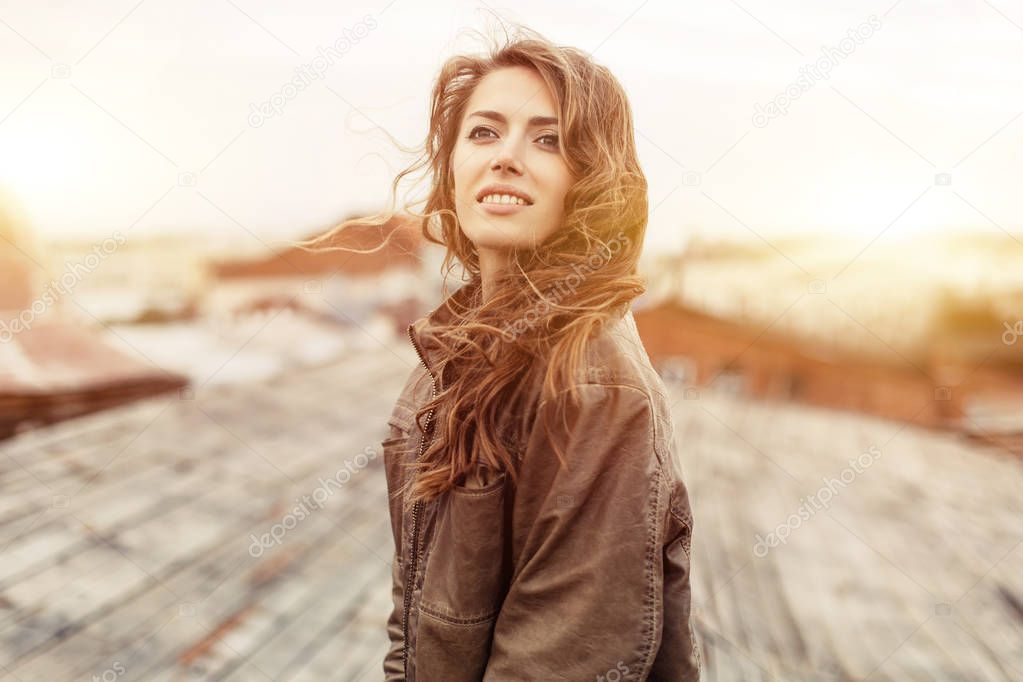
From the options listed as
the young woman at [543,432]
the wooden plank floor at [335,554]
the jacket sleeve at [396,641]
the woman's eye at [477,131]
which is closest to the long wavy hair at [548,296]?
the young woman at [543,432]

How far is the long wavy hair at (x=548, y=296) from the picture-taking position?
3.72 feet

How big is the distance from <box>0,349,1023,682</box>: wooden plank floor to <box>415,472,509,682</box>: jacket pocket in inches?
50.8

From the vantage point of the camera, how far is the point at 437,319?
149cm

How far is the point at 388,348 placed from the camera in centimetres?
780

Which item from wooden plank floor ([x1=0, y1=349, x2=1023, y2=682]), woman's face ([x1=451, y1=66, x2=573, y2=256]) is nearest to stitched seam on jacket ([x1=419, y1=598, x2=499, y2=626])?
woman's face ([x1=451, y1=66, x2=573, y2=256])

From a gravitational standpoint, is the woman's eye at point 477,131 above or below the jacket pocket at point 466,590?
above

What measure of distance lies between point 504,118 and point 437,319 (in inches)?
16.2

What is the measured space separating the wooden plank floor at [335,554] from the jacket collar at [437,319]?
1.37 metres

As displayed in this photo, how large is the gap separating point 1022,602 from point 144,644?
329 cm

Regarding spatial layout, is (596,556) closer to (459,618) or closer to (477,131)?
(459,618)

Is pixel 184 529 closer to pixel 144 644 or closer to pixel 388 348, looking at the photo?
pixel 144 644

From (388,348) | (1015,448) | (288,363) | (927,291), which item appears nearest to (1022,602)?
(1015,448)

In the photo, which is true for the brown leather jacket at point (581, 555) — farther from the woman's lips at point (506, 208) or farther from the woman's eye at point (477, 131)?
the woman's eye at point (477, 131)

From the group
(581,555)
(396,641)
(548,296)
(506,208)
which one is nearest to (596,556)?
(581,555)
